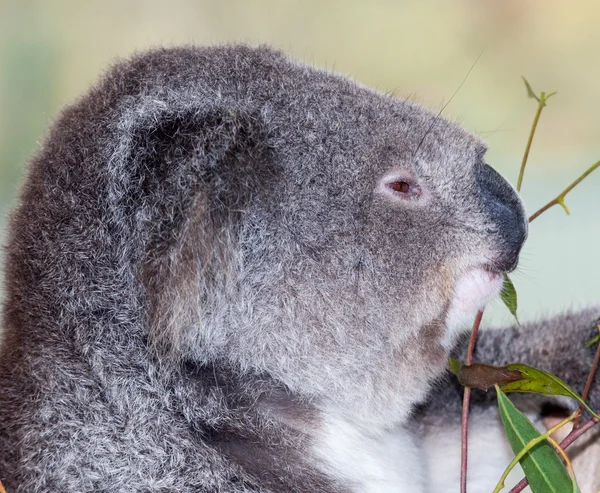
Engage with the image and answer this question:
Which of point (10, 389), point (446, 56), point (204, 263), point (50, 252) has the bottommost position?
point (10, 389)

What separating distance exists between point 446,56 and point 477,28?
0.23 meters

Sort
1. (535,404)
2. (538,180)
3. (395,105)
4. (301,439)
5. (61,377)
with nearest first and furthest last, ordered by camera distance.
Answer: (61,377) → (301,439) → (395,105) → (535,404) → (538,180)

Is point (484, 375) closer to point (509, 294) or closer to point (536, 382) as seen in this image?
point (536, 382)

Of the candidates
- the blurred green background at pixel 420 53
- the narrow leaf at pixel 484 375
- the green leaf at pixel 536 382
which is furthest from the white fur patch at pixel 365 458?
the blurred green background at pixel 420 53

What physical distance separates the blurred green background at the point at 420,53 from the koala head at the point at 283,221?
83.9 inches

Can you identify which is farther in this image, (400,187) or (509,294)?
(509,294)

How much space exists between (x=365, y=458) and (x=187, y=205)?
75 cm

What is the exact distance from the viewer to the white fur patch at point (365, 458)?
1.65 m

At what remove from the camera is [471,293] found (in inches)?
66.6

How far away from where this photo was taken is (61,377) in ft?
4.76

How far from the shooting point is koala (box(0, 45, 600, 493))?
1.48 meters

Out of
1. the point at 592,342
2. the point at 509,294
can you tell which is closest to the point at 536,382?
the point at 509,294

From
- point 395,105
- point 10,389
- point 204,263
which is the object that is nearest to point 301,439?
point 204,263

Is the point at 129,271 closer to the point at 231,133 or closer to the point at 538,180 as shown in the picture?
the point at 231,133
